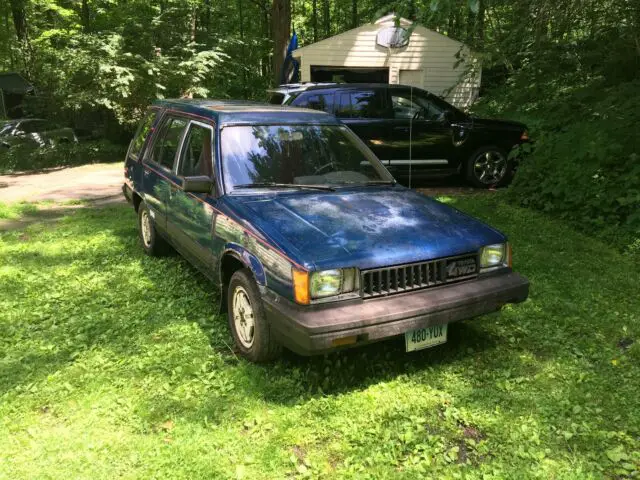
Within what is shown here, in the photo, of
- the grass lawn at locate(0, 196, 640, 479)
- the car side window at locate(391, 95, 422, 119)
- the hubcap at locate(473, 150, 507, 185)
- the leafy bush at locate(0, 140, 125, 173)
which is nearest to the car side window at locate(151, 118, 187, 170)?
the grass lawn at locate(0, 196, 640, 479)

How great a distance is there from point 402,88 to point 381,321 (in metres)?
6.90

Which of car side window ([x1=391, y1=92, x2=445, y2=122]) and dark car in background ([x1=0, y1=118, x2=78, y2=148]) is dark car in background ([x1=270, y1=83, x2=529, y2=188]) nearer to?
car side window ([x1=391, y1=92, x2=445, y2=122])

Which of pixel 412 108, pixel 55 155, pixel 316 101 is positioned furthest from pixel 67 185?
pixel 412 108

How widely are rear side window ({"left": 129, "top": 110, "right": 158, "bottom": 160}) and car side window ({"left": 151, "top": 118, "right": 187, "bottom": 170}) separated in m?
0.51

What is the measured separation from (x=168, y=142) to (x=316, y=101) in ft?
13.2

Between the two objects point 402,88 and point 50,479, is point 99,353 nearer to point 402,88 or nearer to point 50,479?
point 50,479

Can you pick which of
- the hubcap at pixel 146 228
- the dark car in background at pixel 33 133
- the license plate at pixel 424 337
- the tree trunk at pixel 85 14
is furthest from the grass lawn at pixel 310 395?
the tree trunk at pixel 85 14

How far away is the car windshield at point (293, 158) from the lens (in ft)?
13.8

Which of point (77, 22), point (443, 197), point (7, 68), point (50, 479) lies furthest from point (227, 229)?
point (7, 68)

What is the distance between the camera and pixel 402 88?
30.2 ft

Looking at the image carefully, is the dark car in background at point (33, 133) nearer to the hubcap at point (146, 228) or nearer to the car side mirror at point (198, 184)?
the hubcap at point (146, 228)

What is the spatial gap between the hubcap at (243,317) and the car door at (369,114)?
579 cm

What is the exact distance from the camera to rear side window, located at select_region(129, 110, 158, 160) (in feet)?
20.1

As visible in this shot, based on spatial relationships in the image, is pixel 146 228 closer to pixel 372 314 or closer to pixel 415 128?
pixel 372 314
